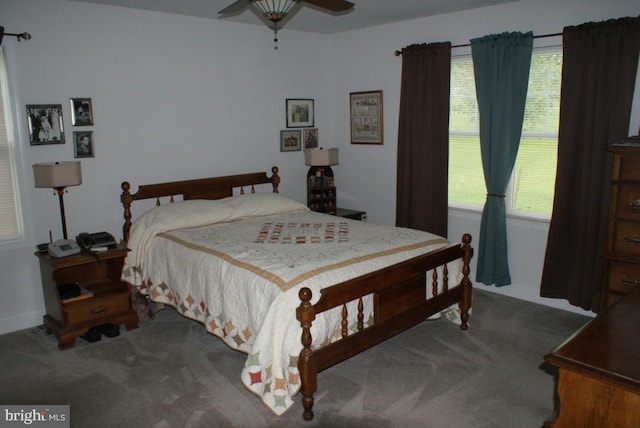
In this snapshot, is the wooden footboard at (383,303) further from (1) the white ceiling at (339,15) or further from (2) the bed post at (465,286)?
(1) the white ceiling at (339,15)

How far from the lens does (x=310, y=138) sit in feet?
18.6

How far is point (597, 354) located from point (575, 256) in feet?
9.25

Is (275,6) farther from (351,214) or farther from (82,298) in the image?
(351,214)

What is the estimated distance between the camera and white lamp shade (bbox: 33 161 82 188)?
12.0 feet

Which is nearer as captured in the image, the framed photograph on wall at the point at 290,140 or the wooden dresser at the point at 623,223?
the wooden dresser at the point at 623,223

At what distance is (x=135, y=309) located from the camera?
404 cm

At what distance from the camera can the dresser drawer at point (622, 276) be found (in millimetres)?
3289

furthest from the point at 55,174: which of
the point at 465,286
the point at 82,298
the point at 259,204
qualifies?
the point at 465,286

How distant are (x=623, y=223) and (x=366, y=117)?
2845mm

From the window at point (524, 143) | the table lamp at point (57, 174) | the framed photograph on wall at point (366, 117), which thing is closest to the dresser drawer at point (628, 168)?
the window at point (524, 143)

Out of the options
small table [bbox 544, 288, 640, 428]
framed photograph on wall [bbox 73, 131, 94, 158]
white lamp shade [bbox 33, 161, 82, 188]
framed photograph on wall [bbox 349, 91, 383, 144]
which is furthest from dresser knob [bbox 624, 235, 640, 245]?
framed photograph on wall [bbox 73, 131, 94, 158]

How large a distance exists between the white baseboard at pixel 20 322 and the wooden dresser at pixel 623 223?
425 centimetres

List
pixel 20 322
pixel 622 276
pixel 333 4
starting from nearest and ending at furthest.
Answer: pixel 333 4, pixel 622 276, pixel 20 322

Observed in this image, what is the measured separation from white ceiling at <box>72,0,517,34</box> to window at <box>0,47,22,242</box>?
954mm
